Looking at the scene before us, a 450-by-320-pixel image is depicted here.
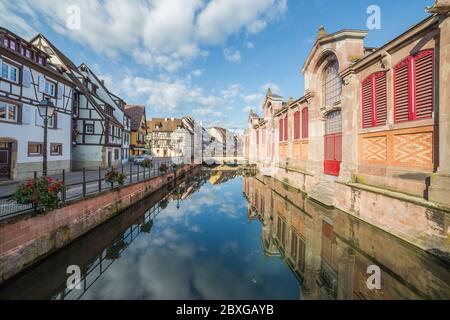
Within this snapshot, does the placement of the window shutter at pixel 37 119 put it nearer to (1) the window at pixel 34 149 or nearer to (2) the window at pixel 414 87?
(1) the window at pixel 34 149

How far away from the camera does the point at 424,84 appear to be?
23.6 feet

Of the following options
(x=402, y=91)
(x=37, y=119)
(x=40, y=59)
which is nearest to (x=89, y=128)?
(x=37, y=119)

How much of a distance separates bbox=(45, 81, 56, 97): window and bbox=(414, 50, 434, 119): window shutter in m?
22.9

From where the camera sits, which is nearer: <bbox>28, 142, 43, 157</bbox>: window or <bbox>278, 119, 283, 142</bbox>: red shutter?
<bbox>28, 142, 43, 157</bbox>: window

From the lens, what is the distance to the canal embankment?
5.20 metres

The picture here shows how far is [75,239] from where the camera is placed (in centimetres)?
769

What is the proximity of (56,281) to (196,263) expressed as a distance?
13.2ft

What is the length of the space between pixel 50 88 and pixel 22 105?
10.6ft

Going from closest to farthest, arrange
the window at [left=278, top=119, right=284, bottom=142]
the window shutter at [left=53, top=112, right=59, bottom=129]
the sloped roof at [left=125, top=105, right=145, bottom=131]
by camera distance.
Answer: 1. the window shutter at [left=53, top=112, right=59, bottom=129]
2. the window at [left=278, top=119, right=284, bottom=142]
3. the sloped roof at [left=125, top=105, right=145, bottom=131]

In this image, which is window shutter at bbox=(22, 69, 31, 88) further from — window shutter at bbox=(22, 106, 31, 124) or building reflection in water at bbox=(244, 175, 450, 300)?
building reflection in water at bbox=(244, 175, 450, 300)

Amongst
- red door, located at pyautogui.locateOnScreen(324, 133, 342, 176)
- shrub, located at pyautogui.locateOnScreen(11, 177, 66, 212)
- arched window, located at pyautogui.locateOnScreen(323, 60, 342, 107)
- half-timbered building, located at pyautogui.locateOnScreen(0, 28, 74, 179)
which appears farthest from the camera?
arched window, located at pyautogui.locateOnScreen(323, 60, 342, 107)

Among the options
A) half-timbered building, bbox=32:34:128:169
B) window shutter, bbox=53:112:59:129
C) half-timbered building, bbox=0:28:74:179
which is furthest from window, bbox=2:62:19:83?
half-timbered building, bbox=32:34:128:169

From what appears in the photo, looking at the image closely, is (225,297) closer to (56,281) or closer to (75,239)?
(56,281)
